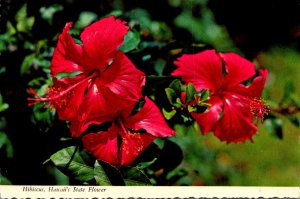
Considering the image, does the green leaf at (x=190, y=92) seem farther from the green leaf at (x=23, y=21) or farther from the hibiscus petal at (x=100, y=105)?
the green leaf at (x=23, y=21)

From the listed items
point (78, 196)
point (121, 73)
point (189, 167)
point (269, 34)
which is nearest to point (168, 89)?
point (121, 73)

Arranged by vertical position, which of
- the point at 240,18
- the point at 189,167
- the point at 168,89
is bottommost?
the point at 189,167

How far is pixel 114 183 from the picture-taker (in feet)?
4.11

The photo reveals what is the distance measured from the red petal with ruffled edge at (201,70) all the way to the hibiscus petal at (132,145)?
0.64 feet

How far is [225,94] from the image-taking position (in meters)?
1.40

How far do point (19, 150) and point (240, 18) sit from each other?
3.58 ft

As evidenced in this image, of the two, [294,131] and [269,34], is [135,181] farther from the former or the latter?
[294,131]

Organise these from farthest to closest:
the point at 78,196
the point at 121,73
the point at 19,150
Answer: the point at 19,150 < the point at 78,196 < the point at 121,73

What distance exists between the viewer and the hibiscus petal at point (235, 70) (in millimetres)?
1418

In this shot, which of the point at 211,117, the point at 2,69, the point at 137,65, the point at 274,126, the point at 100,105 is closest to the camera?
the point at 100,105

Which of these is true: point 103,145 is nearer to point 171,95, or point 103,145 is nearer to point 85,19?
point 171,95

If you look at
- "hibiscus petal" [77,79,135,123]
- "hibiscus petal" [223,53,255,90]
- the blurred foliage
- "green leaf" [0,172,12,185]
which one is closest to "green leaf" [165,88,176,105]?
the blurred foliage

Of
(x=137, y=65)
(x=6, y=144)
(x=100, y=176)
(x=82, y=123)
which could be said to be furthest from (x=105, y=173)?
(x=6, y=144)

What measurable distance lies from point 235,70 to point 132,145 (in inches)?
15.2
